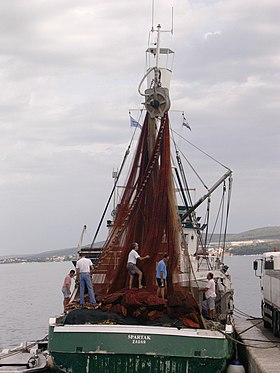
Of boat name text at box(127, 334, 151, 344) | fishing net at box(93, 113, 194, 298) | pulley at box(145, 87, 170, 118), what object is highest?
pulley at box(145, 87, 170, 118)

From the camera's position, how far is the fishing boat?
1673 centimetres

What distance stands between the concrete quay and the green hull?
1111 millimetres

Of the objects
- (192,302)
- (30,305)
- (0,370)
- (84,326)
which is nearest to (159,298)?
(192,302)

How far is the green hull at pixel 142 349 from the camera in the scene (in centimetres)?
1666

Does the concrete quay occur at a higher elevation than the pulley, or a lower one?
lower

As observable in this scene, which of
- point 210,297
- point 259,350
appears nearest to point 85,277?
point 210,297

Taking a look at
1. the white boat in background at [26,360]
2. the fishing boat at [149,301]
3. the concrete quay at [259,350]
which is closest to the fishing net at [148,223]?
the fishing boat at [149,301]

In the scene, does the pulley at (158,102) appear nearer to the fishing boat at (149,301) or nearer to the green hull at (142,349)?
the fishing boat at (149,301)

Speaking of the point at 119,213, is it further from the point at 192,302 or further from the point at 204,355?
the point at 204,355

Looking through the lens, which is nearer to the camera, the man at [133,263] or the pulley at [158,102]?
the man at [133,263]

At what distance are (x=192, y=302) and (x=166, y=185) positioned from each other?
3282mm

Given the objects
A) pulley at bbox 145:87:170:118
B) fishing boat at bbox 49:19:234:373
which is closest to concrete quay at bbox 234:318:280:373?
fishing boat at bbox 49:19:234:373

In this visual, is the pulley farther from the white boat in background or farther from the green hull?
the white boat in background

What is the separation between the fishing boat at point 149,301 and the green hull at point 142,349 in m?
0.02
